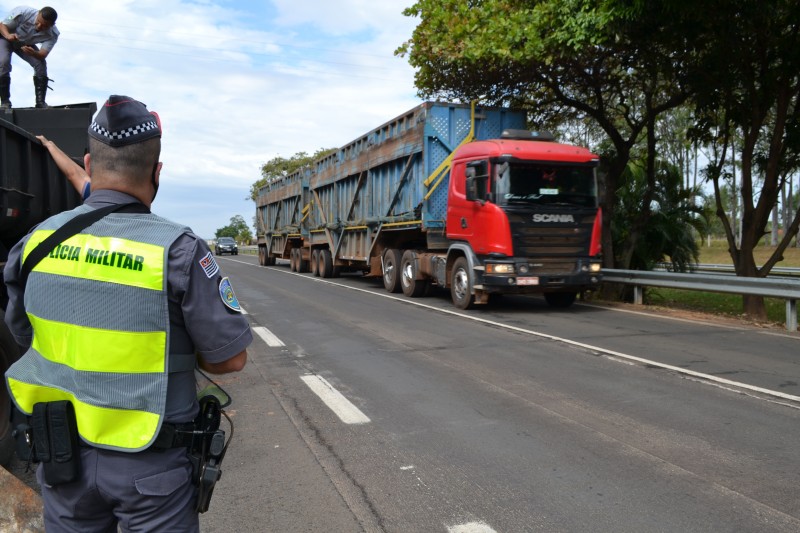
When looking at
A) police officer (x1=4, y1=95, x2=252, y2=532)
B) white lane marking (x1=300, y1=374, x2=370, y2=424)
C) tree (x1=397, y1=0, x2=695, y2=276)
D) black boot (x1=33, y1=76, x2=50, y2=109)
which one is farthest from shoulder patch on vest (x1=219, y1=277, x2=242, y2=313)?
tree (x1=397, y1=0, x2=695, y2=276)

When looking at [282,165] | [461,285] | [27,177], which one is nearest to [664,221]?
[461,285]

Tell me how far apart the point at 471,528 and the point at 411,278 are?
12.2 m

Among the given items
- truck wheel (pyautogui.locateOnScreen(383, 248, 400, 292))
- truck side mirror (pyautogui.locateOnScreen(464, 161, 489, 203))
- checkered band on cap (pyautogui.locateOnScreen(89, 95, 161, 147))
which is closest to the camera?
checkered band on cap (pyautogui.locateOnScreen(89, 95, 161, 147))

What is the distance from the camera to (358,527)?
3.53 m

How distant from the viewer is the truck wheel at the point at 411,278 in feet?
50.6

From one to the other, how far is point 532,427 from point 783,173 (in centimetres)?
1301

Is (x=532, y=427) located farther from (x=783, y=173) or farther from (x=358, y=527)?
(x=783, y=173)

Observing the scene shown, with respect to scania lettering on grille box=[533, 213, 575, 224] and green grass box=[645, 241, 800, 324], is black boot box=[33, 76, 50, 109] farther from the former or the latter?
green grass box=[645, 241, 800, 324]

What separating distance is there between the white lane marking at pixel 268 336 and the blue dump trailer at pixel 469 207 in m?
4.11

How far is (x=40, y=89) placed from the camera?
7402 mm

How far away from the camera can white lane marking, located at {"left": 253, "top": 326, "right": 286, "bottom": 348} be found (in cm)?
920

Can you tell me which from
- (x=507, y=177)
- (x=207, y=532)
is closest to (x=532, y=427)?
(x=207, y=532)

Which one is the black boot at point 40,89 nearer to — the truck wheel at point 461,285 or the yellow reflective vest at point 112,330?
the yellow reflective vest at point 112,330

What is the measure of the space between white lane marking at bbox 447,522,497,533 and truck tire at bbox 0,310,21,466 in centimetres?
271
